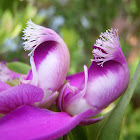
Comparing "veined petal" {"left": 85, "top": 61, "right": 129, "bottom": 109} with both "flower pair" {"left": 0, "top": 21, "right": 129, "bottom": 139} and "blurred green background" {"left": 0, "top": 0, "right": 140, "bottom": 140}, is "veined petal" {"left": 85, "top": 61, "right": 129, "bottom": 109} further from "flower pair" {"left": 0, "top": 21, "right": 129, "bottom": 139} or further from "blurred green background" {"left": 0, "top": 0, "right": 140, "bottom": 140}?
"blurred green background" {"left": 0, "top": 0, "right": 140, "bottom": 140}

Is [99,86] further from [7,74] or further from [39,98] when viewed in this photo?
[7,74]

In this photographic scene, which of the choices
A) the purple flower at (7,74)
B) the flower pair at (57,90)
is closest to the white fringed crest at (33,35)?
the flower pair at (57,90)

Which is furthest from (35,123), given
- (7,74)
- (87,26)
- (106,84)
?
(87,26)

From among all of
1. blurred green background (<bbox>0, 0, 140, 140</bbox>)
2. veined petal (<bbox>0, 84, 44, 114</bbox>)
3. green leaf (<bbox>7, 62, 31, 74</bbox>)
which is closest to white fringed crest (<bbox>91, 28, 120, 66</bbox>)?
veined petal (<bbox>0, 84, 44, 114</bbox>)

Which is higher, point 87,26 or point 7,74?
point 7,74

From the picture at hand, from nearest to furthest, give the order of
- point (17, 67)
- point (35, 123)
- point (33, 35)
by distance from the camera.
A: point (35, 123), point (33, 35), point (17, 67)

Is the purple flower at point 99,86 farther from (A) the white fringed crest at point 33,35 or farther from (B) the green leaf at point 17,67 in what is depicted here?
(B) the green leaf at point 17,67
